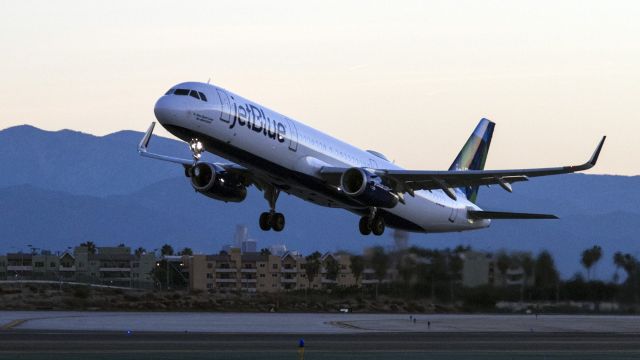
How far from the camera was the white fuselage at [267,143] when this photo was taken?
53.4 metres

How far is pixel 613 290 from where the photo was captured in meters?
86.8

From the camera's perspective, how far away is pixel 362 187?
58312 millimetres

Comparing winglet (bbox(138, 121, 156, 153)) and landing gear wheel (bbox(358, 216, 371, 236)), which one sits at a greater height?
winglet (bbox(138, 121, 156, 153))

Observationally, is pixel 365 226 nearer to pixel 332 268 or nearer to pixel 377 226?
pixel 377 226

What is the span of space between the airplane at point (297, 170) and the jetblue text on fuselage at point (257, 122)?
45 millimetres

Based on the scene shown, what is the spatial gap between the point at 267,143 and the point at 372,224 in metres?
10.2

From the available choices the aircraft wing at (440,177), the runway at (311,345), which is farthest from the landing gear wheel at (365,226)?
the runway at (311,345)

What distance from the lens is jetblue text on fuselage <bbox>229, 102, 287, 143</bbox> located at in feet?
179

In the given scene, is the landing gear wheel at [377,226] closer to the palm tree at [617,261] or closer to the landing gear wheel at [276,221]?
the landing gear wheel at [276,221]

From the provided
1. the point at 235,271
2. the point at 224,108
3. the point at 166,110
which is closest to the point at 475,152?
the point at 224,108

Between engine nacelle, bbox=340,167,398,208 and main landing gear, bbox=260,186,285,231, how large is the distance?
18.0 feet

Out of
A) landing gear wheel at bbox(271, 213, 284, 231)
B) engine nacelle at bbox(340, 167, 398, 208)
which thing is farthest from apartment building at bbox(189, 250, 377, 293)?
engine nacelle at bbox(340, 167, 398, 208)

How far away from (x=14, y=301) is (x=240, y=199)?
40.1 meters

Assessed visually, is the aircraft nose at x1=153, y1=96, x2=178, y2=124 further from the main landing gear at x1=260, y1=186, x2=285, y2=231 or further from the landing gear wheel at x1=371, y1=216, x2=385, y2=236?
the landing gear wheel at x1=371, y1=216, x2=385, y2=236
